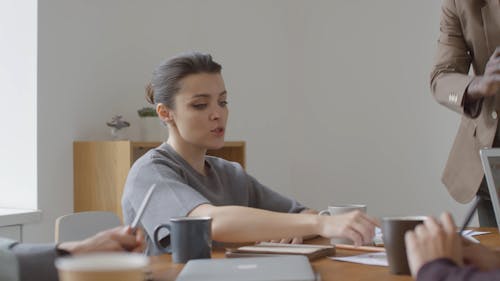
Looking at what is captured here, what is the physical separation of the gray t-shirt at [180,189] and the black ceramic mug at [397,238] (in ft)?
1.80

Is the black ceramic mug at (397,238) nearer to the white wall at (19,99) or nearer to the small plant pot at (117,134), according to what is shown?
the white wall at (19,99)

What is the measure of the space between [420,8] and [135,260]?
377cm

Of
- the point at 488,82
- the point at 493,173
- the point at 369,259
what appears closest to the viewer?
the point at 369,259

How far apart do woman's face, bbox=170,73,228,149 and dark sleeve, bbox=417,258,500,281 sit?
104 centimetres

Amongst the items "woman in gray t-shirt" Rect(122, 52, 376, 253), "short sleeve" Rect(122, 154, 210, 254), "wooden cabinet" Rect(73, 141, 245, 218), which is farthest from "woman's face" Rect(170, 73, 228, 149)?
"wooden cabinet" Rect(73, 141, 245, 218)

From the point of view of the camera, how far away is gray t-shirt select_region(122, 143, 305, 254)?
1.59 meters

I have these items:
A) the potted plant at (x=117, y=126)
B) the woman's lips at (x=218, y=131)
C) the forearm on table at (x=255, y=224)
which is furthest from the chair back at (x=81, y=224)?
the potted plant at (x=117, y=126)

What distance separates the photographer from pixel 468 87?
1.89m

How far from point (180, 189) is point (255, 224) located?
0.76ft

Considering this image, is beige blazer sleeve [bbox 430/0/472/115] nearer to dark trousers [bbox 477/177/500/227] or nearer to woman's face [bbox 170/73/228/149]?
dark trousers [bbox 477/177/500/227]

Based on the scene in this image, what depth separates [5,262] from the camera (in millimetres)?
1145

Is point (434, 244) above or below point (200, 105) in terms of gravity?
below

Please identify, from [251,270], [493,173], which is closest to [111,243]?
[251,270]

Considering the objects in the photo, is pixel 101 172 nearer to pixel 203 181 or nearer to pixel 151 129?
pixel 151 129
